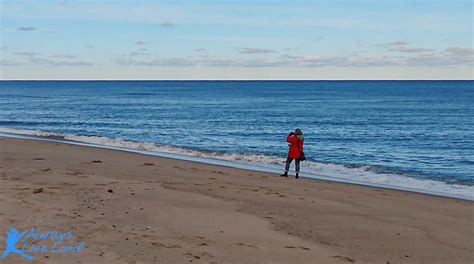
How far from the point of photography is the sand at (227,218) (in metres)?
7.58

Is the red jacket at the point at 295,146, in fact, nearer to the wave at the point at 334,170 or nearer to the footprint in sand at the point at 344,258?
the wave at the point at 334,170

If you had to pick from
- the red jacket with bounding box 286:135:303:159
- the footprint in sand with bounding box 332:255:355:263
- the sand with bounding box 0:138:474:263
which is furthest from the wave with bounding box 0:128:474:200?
the footprint in sand with bounding box 332:255:355:263

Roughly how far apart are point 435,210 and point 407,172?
26.8ft

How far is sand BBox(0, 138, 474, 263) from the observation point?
758cm

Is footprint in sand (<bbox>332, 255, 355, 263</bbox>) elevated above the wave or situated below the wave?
above

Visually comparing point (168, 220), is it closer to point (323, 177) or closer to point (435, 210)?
point (435, 210)

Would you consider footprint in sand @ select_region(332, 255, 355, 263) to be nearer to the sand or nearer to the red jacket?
the sand

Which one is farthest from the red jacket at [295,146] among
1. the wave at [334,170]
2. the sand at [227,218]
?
the sand at [227,218]

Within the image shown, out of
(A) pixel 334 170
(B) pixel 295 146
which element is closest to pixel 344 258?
(B) pixel 295 146

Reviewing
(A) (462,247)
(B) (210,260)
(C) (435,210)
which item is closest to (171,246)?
(B) (210,260)

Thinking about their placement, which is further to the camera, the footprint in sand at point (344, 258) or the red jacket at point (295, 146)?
the red jacket at point (295, 146)

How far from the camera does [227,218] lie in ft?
31.9

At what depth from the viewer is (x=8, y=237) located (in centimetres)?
742

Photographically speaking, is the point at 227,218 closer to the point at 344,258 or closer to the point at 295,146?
the point at 344,258
